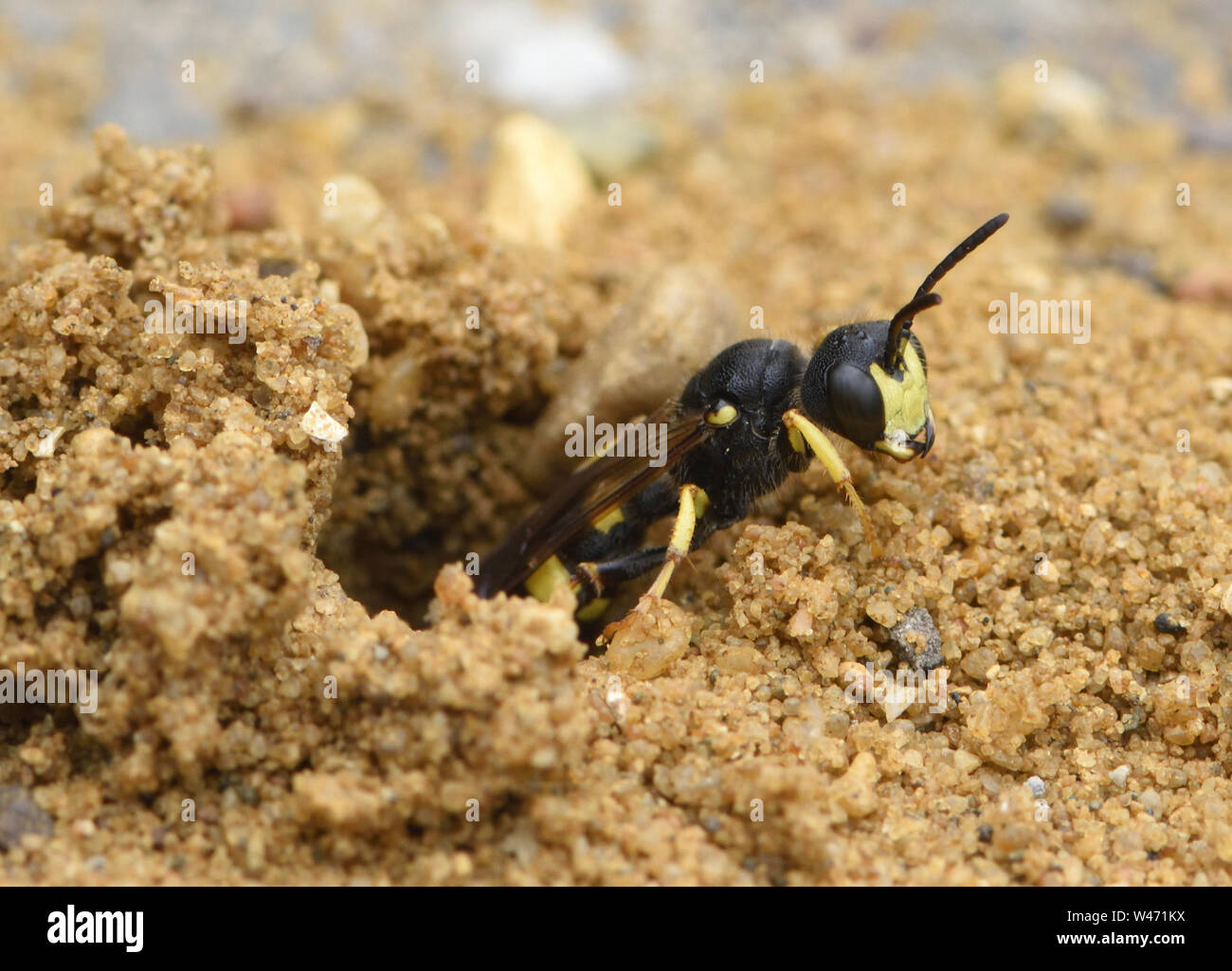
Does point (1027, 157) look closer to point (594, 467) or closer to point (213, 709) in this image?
point (594, 467)

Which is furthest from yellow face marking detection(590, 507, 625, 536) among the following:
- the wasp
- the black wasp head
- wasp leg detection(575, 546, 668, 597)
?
the black wasp head

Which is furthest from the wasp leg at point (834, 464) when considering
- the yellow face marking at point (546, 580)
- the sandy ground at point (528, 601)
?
the yellow face marking at point (546, 580)

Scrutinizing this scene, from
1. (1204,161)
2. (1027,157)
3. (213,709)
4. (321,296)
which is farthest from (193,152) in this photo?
(1204,161)

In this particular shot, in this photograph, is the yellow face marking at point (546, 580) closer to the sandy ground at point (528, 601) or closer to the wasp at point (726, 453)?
the wasp at point (726, 453)

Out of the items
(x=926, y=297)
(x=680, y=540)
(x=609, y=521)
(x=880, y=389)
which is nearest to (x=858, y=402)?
(x=880, y=389)

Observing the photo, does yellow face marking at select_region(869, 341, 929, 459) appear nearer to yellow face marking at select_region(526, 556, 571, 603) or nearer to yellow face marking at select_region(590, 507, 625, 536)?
yellow face marking at select_region(590, 507, 625, 536)

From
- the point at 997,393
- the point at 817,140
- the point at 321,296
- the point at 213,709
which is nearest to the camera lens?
the point at 213,709

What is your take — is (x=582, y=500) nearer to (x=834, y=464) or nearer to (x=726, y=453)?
(x=726, y=453)
